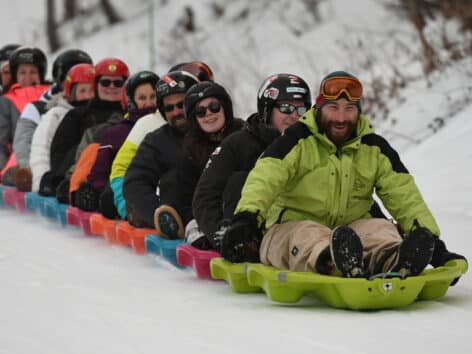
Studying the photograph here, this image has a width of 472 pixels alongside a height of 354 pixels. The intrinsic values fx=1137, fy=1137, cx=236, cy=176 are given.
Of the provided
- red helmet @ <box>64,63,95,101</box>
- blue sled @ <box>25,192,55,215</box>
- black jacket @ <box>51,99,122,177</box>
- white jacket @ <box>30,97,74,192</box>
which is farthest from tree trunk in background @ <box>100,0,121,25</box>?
blue sled @ <box>25,192,55,215</box>

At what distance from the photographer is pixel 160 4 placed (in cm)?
2819

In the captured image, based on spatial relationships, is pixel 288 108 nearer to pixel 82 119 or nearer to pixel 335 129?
pixel 335 129

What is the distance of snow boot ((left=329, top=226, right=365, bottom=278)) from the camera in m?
5.39

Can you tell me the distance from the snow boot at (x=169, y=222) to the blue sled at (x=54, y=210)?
7.19ft

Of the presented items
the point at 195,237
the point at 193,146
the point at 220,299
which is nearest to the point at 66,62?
the point at 193,146

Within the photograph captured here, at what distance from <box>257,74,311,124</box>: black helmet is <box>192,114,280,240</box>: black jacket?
124mm

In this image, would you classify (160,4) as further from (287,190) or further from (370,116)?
(287,190)

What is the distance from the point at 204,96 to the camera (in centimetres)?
731

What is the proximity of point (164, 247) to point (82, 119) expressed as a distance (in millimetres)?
3215

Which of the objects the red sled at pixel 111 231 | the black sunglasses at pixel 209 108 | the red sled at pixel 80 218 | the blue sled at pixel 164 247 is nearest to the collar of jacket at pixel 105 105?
the red sled at pixel 80 218

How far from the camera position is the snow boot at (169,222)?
7461mm

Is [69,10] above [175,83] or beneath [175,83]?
above

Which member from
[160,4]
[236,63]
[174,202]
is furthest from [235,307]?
[160,4]

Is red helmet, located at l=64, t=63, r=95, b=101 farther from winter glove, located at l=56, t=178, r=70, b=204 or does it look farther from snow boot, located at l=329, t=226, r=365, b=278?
snow boot, located at l=329, t=226, r=365, b=278
